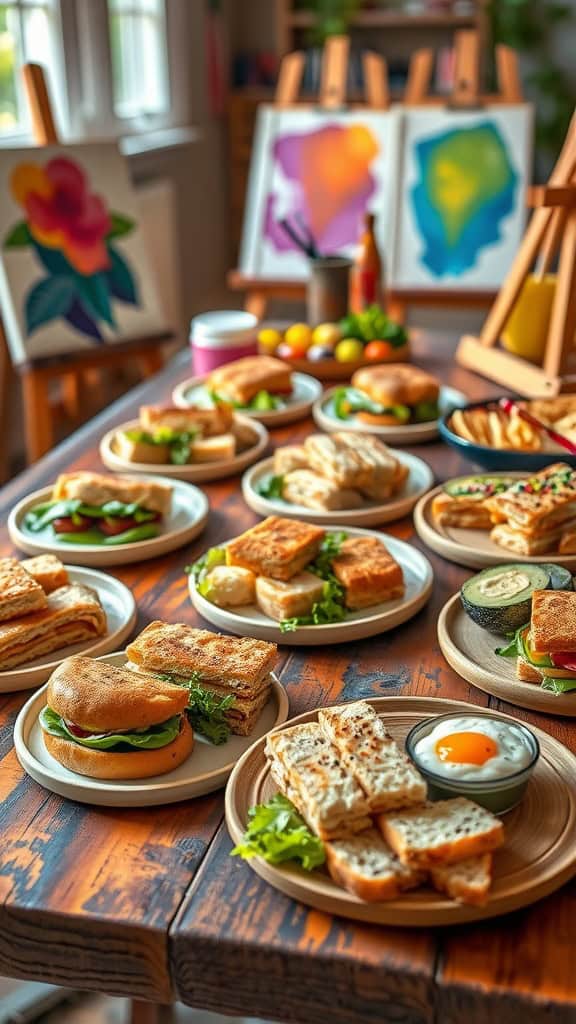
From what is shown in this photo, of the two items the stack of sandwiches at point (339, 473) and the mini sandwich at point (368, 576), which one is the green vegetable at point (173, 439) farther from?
the mini sandwich at point (368, 576)

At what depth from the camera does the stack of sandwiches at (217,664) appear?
3.78ft

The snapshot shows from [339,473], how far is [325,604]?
39 cm

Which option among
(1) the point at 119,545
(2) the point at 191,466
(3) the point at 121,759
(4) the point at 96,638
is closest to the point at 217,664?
(3) the point at 121,759

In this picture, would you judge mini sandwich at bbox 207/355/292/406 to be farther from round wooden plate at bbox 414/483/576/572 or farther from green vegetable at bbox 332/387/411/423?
round wooden plate at bbox 414/483/576/572

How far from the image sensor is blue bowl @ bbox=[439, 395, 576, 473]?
1.83 m

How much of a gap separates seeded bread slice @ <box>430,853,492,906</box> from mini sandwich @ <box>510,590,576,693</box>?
1.04ft

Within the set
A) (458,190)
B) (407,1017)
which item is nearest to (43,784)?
(407,1017)

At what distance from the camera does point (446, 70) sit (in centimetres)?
605

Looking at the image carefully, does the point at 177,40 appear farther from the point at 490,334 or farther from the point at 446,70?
the point at 490,334

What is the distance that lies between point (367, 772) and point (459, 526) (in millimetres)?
781

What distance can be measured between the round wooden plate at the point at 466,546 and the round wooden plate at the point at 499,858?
1.50 ft

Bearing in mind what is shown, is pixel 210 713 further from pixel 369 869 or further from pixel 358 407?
pixel 358 407

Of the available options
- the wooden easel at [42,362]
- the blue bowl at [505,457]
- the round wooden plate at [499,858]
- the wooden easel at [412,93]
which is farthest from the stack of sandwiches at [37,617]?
the wooden easel at [412,93]

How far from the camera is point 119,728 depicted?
3.52 ft
